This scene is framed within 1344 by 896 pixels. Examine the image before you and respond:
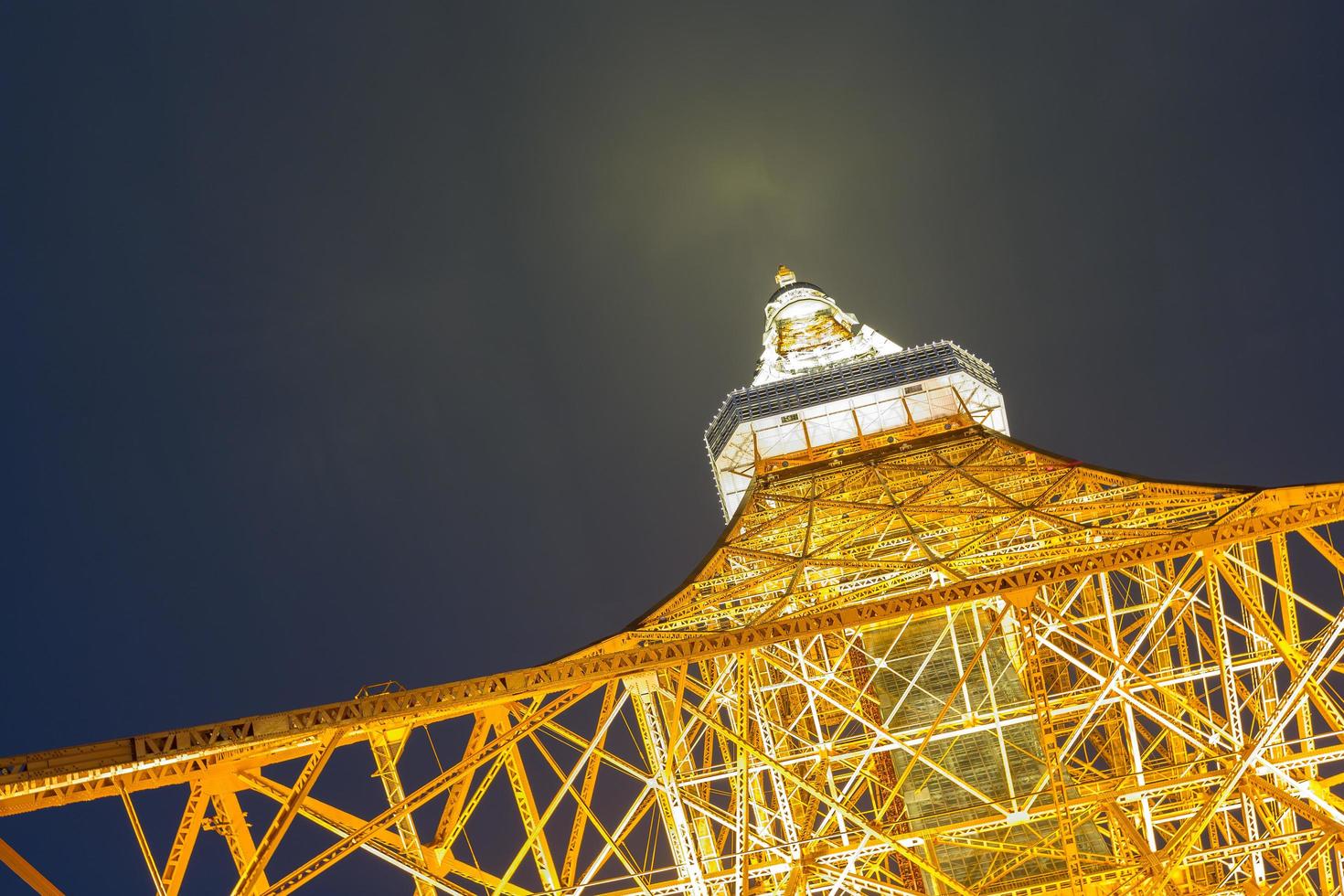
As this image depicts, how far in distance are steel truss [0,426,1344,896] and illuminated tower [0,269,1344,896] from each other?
7cm

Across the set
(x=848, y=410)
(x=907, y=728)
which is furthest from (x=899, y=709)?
(x=848, y=410)

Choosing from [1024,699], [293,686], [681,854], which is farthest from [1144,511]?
[293,686]

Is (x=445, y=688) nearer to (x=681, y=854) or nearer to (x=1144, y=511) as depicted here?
(x=681, y=854)

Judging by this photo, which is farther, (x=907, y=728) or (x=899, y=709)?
(x=899, y=709)

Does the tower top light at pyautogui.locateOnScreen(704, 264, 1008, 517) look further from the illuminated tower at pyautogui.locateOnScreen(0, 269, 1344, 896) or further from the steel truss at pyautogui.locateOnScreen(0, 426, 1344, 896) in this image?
the steel truss at pyautogui.locateOnScreen(0, 426, 1344, 896)

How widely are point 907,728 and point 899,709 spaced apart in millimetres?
557

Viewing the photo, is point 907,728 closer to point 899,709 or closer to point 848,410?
point 899,709

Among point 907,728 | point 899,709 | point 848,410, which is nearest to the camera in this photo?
point 907,728

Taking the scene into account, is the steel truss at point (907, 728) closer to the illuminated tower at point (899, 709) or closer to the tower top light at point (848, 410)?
the illuminated tower at point (899, 709)

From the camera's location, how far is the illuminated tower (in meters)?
12.3

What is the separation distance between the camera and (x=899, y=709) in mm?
25016

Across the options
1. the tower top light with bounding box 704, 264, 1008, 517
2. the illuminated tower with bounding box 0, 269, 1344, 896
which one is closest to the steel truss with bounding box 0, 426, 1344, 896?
the illuminated tower with bounding box 0, 269, 1344, 896

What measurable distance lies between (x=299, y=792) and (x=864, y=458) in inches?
1110

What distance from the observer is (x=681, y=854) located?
13.6m
